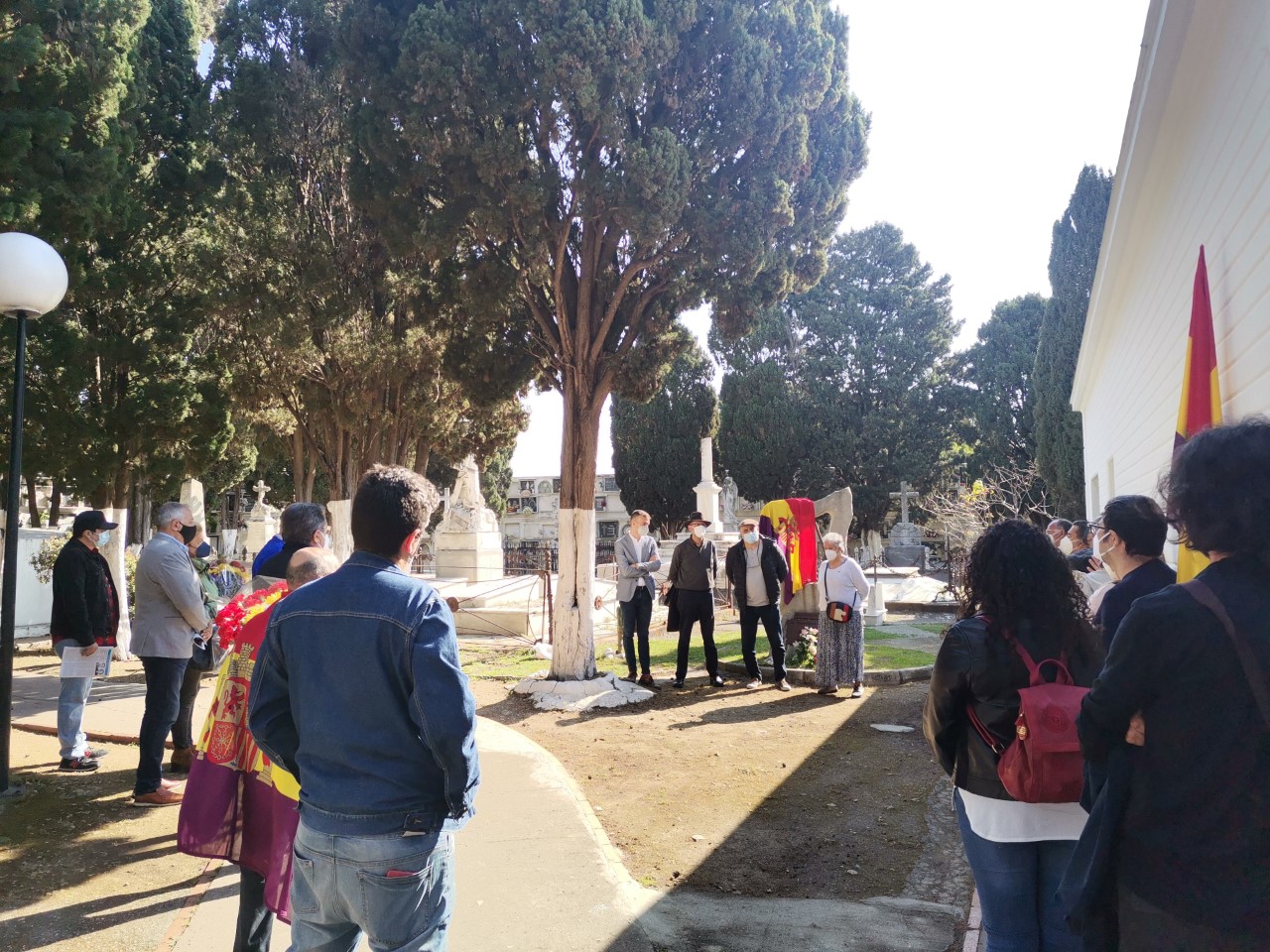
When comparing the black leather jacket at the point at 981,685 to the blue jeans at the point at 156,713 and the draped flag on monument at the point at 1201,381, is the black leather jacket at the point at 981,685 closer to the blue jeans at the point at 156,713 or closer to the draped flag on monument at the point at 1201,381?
the draped flag on monument at the point at 1201,381

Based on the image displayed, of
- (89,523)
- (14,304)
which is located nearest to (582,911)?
(89,523)

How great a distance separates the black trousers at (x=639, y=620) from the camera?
392 inches

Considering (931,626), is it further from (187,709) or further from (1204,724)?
(1204,724)

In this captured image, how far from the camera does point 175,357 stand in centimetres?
1185

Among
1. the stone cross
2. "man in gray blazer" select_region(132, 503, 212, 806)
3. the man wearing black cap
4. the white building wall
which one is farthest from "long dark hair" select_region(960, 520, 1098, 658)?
the stone cross

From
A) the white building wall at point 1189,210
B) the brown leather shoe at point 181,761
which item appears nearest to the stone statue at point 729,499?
the white building wall at point 1189,210

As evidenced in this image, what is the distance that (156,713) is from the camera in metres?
5.11

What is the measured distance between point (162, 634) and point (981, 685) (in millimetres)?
4668

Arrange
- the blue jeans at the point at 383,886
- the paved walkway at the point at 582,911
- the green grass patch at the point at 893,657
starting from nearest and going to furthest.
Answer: the blue jeans at the point at 383,886
the paved walkway at the point at 582,911
the green grass patch at the point at 893,657

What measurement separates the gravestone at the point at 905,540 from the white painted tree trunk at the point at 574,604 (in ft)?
92.2

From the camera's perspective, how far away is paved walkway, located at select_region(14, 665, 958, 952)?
3611mm

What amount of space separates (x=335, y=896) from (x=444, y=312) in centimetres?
1043

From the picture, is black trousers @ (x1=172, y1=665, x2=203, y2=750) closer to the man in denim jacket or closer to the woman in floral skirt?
the man in denim jacket

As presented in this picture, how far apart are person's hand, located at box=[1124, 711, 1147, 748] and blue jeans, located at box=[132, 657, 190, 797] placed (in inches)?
202
